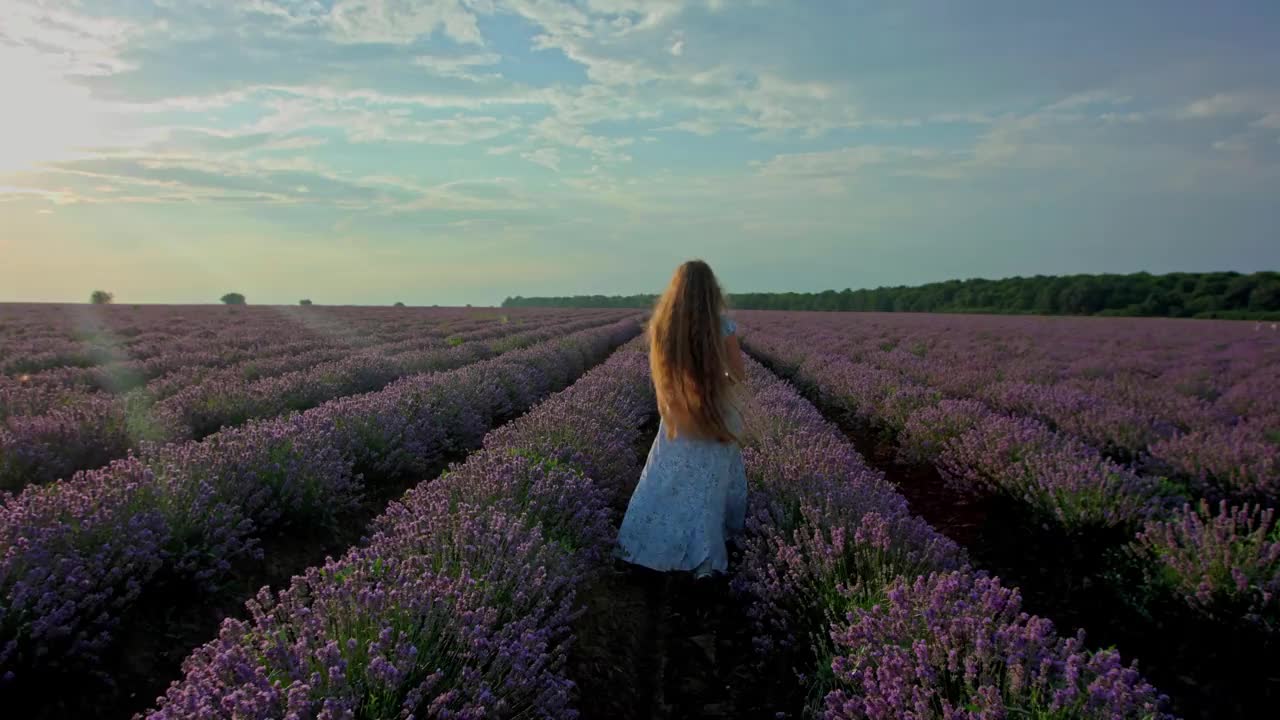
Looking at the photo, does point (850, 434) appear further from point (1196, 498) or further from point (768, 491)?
point (768, 491)

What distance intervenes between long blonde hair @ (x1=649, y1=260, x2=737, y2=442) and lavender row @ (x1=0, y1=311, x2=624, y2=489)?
4.42 m

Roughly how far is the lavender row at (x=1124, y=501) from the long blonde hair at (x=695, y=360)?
2076 mm

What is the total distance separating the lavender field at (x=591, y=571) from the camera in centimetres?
196

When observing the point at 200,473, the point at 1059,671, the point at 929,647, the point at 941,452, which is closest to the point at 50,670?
the point at 200,473

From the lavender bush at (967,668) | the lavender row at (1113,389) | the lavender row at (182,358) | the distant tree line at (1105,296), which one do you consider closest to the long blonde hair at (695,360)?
the lavender bush at (967,668)

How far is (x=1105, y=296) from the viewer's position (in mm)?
44375

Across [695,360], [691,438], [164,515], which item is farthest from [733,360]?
[164,515]

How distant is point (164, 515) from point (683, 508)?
259 cm

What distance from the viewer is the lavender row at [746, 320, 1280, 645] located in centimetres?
305

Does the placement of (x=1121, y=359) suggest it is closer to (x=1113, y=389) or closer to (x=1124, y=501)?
(x=1113, y=389)

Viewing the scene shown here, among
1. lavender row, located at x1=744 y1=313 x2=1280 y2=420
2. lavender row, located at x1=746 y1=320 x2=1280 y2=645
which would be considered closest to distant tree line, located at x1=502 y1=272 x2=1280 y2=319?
lavender row, located at x1=744 y1=313 x2=1280 y2=420

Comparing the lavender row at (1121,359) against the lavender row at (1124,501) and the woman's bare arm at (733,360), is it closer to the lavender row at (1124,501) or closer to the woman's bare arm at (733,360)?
the lavender row at (1124,501)

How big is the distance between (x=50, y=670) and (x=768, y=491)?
3389 mm

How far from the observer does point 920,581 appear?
7.51ft
